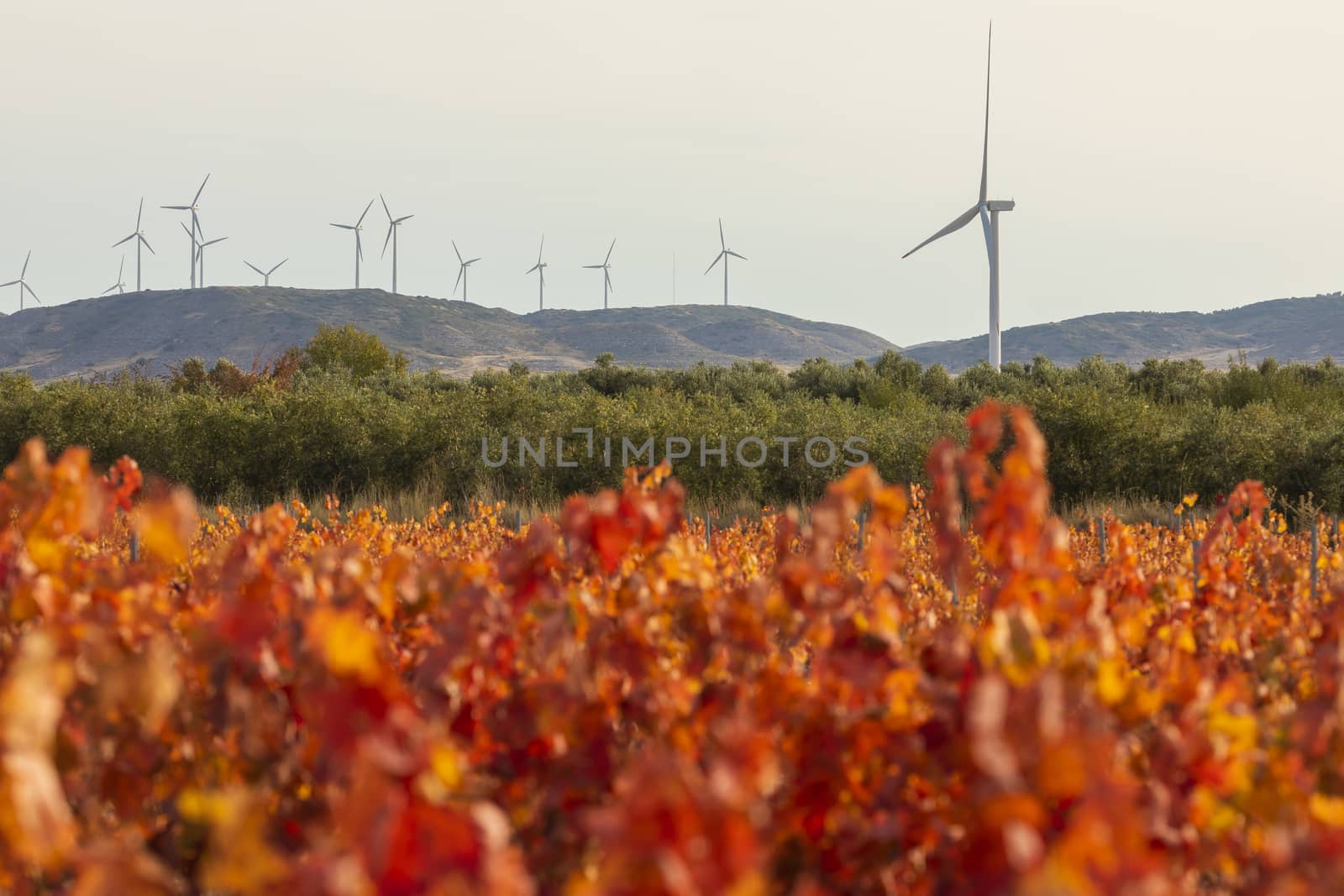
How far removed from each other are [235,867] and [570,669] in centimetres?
107

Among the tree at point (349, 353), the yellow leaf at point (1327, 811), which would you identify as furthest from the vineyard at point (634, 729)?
the tree at point (349, 353)

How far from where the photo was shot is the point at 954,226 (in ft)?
129

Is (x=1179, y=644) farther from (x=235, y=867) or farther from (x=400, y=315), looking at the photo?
(x=400, y=315)

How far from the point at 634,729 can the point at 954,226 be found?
125 ft

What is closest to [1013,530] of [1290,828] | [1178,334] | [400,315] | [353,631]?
[1290,828]

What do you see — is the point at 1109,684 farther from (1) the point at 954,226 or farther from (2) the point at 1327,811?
(1) the point at 954,226

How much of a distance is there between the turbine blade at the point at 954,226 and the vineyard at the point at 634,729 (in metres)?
36.9

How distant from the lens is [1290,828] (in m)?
1.96

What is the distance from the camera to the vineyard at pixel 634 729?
4.75 ft

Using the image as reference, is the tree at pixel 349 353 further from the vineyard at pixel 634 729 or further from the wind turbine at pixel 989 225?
the vineyard at pixel 634 729

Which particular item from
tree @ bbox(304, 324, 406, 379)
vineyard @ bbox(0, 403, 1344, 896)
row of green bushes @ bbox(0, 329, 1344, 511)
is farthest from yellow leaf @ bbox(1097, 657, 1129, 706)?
tree @ bbox(304, 324, 406, 379)

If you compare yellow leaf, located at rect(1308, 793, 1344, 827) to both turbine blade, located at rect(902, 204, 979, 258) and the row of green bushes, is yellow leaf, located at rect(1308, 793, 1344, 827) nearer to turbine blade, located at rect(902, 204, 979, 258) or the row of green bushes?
the row of green bushes

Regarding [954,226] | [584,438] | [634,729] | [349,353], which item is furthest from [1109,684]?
[349,353]

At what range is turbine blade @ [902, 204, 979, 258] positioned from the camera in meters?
38.9
